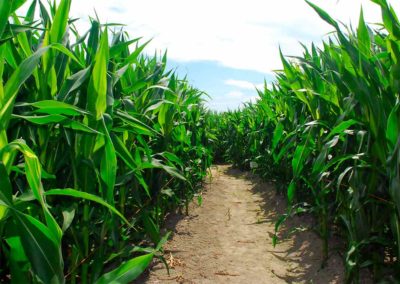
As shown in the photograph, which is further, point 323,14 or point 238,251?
point 238,251

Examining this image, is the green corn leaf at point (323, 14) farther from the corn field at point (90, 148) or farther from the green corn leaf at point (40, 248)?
the green corn leaf at point (40, 248)

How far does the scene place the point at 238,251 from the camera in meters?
3.33

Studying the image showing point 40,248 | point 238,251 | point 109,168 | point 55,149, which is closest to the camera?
point 40,248

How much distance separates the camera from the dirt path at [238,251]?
2719 millimetres

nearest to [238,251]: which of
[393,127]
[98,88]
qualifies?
[393,127]

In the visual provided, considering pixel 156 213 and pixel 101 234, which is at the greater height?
pixel 101 234

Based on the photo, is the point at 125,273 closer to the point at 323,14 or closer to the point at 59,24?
the point at 59,24

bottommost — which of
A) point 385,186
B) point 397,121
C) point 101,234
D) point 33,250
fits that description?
point 101,234

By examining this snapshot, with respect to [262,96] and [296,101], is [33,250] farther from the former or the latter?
[262,96]

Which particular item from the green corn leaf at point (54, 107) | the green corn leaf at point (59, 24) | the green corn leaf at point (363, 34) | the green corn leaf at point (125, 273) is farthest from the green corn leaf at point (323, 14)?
the green corn leaf at point (125, 273)

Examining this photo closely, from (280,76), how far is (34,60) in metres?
3.21

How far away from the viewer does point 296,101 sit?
3508 millimetres

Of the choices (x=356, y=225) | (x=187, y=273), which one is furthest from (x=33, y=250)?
(x=187, y=273)

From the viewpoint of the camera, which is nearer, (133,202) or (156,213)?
(133,202)
